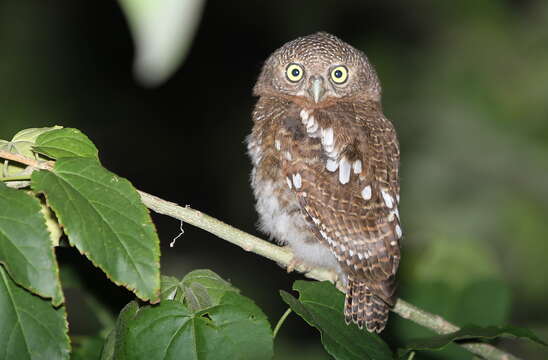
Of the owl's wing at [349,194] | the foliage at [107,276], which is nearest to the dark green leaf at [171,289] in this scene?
the foliage at [107,276]

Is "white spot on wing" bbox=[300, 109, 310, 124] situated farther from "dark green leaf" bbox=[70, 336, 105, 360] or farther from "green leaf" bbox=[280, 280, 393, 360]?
"dark green leaf" bbox=[70, 336, 105, 360]

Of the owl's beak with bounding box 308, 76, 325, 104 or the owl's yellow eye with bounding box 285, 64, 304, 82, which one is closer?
the owl's beak with bounding box 308, 76, 325, 104

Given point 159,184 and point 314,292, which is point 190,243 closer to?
point 159,184

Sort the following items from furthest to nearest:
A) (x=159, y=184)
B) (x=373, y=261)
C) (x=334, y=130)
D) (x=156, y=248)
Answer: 1. (x=159, y=184)
2. (x=334, y=130)
3. (x=373, y=261)
4. (x=156, y=248)

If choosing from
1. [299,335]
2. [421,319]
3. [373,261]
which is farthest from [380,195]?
[299,335]

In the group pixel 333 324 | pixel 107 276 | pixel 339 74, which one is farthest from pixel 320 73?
pixel 107 276

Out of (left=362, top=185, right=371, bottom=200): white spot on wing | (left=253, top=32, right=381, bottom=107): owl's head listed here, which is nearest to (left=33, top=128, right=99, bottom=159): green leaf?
(left=362, top=185, right=371, bottom=200): white spot on wing

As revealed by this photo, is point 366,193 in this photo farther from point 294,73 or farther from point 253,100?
point 253,100
